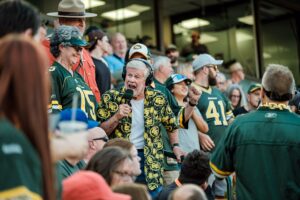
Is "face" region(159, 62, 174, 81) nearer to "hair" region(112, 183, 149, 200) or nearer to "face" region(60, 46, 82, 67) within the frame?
"face" region(60, 46, 82, 67)

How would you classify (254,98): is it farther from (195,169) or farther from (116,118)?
(116,118)

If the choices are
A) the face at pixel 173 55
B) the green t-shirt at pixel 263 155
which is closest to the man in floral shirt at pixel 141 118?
the green t-shirt at pixel 263 155

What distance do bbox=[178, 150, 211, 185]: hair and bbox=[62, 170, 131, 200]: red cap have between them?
10.0ft

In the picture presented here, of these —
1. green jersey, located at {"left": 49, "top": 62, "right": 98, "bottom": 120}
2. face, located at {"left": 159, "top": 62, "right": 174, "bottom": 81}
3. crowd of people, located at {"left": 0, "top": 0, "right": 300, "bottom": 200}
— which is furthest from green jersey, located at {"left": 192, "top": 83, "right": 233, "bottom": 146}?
green jersey, located at {"left": 49, "top": 62, "right": 98, "bottom": 120}

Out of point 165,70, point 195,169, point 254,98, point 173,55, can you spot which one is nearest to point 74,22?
point 195,169

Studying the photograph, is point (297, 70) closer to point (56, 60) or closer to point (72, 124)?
point (56, 60)

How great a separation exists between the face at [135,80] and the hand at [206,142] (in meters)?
1.82

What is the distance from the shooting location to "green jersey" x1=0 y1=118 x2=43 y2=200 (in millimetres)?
2643

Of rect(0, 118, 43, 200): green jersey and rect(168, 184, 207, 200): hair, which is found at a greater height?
rect(0, 118, 43, 200): green jersey

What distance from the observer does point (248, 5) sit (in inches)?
750

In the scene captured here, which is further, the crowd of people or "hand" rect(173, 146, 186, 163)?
"hand" rect(173, 146, 186, 163)

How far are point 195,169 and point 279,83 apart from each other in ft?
4.78

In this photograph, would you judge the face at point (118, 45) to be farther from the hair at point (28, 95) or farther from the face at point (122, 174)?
the hair at point (28, 95)

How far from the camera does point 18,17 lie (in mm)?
3564
